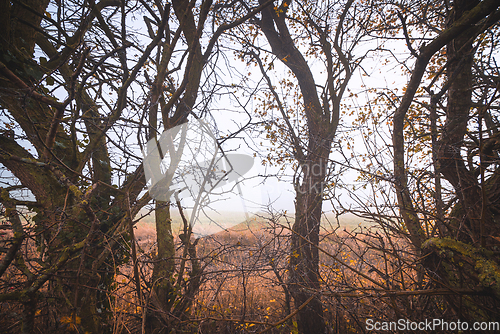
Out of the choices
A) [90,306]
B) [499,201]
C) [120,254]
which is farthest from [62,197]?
[499,201]

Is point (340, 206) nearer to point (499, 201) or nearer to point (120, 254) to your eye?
point (499, 201)

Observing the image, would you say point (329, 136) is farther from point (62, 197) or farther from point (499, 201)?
point (62, 197)

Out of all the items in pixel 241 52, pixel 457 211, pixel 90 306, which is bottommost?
pixel 90 306

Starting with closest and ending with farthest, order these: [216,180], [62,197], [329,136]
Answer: [62,197], [216,180], [329,136]

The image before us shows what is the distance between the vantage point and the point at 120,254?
2307mm

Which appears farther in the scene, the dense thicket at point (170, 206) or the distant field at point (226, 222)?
the distant field at point (226, 222)

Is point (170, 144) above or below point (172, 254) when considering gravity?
above

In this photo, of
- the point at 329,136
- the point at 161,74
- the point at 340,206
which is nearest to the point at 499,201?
the point at 340,206

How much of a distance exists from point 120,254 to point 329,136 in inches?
133

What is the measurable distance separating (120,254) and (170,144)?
1.36 m

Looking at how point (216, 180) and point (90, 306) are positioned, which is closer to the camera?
point (90, 306)

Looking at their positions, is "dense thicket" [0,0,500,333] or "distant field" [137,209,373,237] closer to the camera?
"dense thicket" [0,0,500,333]

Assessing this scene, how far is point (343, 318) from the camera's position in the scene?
10.6 feet

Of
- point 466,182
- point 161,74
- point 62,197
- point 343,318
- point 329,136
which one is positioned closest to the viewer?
point 62,197
